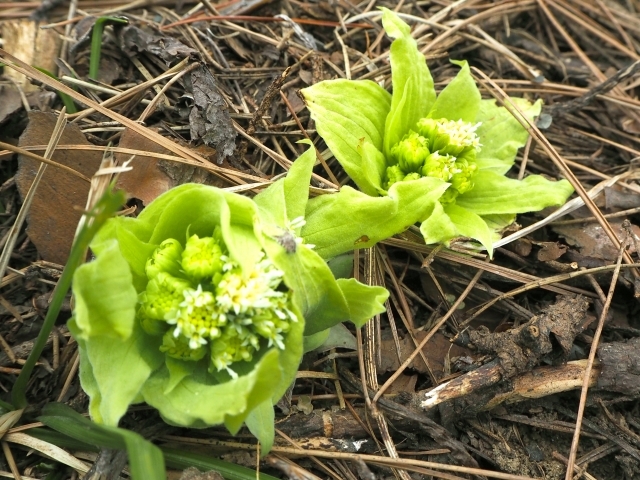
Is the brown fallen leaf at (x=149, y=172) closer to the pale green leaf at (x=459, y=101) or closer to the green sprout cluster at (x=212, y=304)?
the green sprout cluster at (x=212, y=304)

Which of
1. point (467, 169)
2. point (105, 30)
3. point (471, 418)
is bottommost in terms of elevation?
point (471, 418)

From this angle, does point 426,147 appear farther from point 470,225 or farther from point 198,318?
point 198,318

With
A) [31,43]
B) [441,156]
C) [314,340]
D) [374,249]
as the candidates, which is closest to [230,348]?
[314,340]

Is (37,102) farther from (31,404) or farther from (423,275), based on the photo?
(423,275)

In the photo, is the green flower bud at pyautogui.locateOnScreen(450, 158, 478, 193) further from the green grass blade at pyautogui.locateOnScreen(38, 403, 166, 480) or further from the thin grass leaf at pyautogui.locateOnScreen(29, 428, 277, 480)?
the green grass blade at pyautogui.locateOnScreen(38, 403, 166, 480)

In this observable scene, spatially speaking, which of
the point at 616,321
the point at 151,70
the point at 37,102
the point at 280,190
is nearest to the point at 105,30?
the point at 151,70

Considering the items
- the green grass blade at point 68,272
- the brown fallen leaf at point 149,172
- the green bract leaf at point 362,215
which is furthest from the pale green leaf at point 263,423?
the brown fallen leaf at point 149,172

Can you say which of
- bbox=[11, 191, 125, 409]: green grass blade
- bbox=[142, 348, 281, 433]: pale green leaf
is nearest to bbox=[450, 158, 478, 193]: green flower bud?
bbox=[142, 348, 281, 433]: pale green leaf
